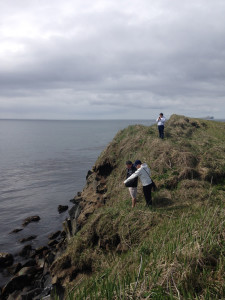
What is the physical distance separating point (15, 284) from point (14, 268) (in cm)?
192

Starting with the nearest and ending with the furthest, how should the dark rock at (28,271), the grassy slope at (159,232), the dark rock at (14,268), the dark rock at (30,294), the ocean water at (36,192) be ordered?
the grassy slope at (159,232), the dark rock at (30,294), the dark rock at (28,271), the dark rock at (14,268), the ocean water at (36,192)

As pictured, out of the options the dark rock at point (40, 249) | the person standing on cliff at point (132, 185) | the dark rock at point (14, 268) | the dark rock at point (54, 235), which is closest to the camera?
the person standing on cliff at point (132, 185)

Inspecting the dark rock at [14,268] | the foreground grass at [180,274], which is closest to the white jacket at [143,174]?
the foreground grass at [180,274]

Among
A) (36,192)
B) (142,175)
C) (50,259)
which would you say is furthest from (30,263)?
(36,192)

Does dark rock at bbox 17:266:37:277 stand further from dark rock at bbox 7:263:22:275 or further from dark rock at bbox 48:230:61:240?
dark rock at bbox 48:230:61:240

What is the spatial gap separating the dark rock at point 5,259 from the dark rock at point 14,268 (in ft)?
1.88

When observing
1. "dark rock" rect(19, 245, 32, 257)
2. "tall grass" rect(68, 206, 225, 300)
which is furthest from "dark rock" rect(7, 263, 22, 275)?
"tall grass" rect(68, 206, 225, 300)

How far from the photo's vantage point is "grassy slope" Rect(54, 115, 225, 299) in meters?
4.29

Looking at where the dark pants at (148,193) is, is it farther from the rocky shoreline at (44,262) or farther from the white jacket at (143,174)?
the rocky shoreline at (44,262)

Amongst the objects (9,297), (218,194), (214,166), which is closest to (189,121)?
(214,166)

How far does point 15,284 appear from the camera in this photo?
37.6 ft

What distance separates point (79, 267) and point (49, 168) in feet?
106

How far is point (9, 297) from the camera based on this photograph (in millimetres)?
10617

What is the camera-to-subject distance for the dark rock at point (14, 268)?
1294 cm
